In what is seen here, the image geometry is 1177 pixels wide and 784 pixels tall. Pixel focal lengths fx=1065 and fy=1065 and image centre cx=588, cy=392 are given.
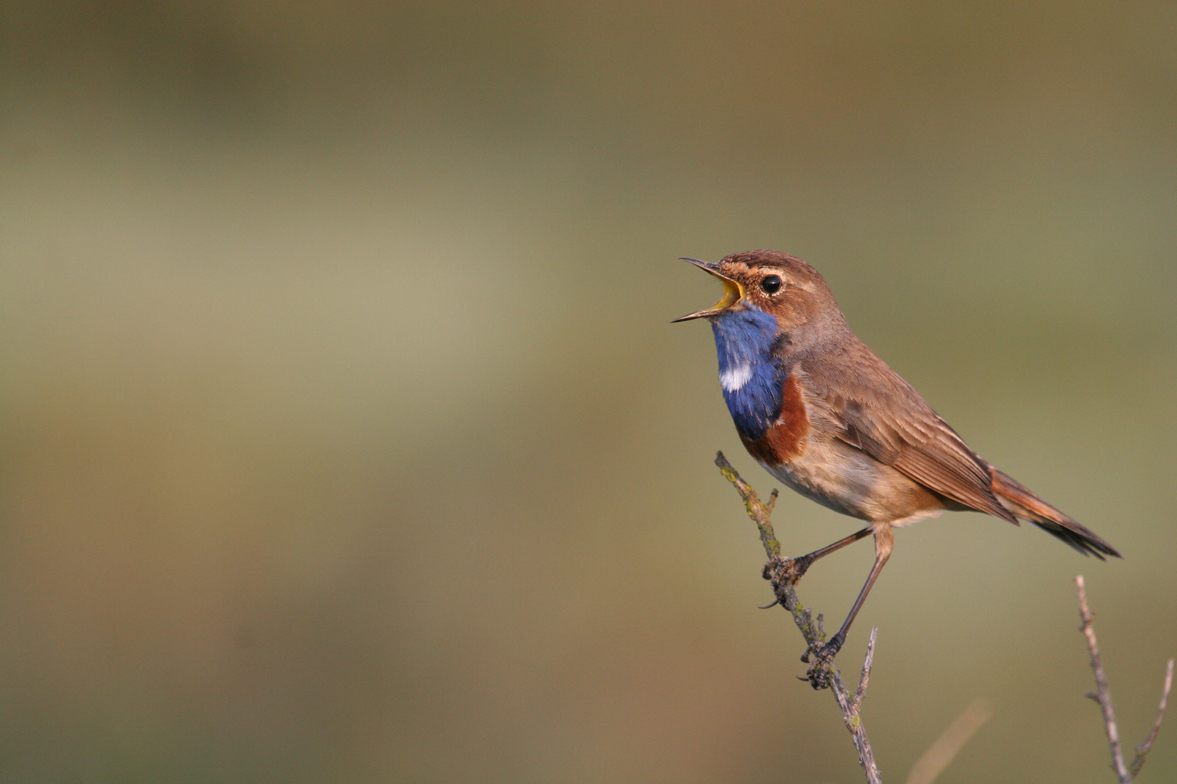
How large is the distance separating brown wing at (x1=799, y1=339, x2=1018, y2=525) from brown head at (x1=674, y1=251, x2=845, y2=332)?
23 cm

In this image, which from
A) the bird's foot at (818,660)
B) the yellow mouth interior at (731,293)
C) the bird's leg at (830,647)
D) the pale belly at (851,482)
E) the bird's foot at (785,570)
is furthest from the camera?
the yellow mouth interior at (731,293)

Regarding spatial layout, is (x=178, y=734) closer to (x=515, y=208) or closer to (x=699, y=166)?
(x=515, y=208)

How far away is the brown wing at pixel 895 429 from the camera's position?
4668 millimetres

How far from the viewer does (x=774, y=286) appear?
15.8 ft

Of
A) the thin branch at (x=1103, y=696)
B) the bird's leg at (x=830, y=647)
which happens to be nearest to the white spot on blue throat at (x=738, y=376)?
the bird's leg at (x=830, y=647)

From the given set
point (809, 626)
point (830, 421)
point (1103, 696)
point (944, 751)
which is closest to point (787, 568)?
point (830, 421)

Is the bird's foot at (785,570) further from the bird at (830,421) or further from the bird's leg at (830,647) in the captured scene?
the bird's leg at (830,647)

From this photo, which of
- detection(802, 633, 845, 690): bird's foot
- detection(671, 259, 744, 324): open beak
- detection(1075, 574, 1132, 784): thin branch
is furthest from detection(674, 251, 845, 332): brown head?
detection(1075, 574, 1132, 784): thin branch

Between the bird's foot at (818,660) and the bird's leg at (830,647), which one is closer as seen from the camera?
the bird's leg at (830,647)

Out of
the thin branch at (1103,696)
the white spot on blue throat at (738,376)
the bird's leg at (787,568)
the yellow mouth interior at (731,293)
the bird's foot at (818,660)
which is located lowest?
the bird's foot at (818,660)

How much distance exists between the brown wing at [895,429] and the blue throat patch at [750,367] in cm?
16

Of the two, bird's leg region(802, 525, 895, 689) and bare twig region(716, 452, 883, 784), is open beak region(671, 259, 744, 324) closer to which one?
bare twig region(716, 452, 883, 784)

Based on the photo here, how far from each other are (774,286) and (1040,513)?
162 cm

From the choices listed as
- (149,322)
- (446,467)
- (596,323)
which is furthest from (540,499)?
(149,322)
